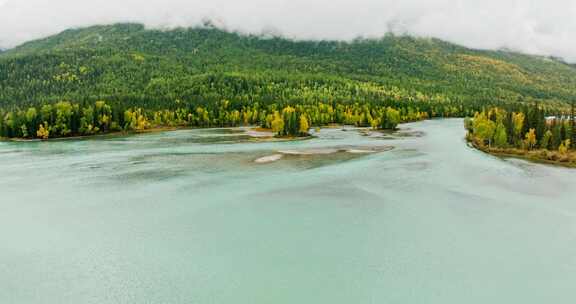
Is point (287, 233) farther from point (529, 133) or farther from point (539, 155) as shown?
point (529, 133)

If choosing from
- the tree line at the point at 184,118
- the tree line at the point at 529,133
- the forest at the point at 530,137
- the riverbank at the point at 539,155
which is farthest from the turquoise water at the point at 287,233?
the tree line at the point at 184,118

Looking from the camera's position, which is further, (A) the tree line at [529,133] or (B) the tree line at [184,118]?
(B) the tree line at [184,118]

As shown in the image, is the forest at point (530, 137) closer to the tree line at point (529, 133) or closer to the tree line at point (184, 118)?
the tree line at point (529, 133)

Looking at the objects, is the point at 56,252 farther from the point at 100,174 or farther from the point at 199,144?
the point at 199,144

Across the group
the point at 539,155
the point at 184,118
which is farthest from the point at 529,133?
the point at 184,118

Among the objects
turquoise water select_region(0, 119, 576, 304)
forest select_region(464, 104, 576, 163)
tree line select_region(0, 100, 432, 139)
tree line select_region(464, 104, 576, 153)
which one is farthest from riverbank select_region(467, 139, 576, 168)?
tree line select_region(0, 100, 432, 139)

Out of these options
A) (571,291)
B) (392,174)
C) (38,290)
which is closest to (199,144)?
(392,174)
